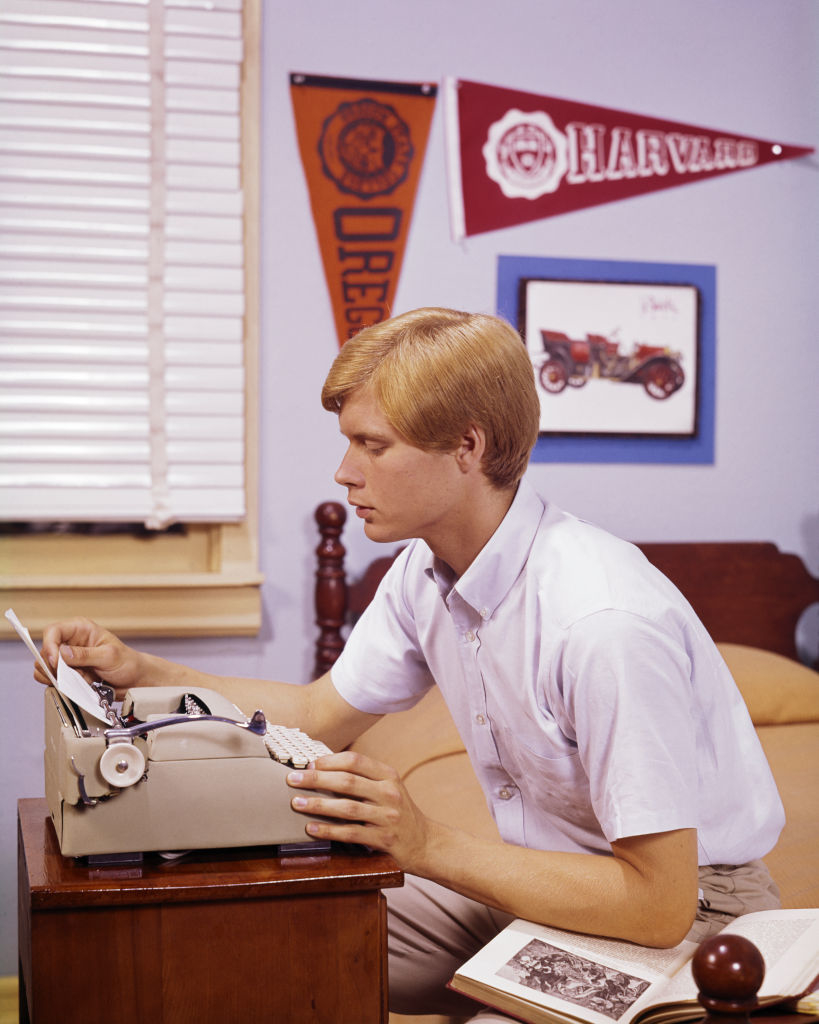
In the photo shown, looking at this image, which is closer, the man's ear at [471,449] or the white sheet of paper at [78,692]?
the white sheet of paper at [78,692]

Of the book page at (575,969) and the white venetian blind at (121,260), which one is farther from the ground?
the white venetian blind at (121,260)

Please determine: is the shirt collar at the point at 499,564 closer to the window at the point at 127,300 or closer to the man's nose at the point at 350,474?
the man's nose at the point at 350,474

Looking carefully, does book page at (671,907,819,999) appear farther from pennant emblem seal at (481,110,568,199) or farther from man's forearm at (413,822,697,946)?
pennant emblem seal at (481,110,568,199)

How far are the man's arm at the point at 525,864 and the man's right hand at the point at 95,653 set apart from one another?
493 millimetres

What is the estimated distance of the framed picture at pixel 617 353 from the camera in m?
3.06

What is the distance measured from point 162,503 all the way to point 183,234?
67 centimetres

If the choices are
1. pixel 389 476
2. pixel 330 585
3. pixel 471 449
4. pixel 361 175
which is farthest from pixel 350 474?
pixel 361 175

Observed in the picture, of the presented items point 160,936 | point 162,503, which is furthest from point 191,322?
point 160,936

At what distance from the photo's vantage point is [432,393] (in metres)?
1.35

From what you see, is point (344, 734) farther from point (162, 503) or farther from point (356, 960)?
point (162, 503)

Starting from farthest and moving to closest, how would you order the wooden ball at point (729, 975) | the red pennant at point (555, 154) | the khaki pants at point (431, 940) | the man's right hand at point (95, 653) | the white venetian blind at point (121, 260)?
the red pennant at point (555, 154), the white venetian blind at point (121, 260), the khaki pants at point (431, 940), the man's right hand at point (95, 653), the wooden ball at point (729, 975)

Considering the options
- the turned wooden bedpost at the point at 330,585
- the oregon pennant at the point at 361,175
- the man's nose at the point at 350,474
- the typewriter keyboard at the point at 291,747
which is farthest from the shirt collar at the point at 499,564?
the oregon pennant at the point at 361,175

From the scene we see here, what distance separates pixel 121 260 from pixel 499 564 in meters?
1.67

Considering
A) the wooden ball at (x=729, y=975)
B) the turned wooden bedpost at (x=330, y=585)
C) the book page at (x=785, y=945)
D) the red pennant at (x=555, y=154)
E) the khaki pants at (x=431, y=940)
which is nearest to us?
the wooden ball at (x=729, y=975)
